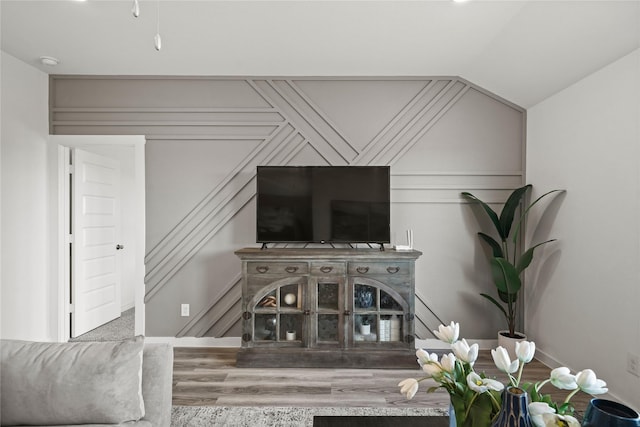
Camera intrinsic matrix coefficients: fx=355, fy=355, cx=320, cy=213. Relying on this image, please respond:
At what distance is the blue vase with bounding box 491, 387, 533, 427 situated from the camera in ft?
3.11

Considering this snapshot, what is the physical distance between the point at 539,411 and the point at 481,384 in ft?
0.46

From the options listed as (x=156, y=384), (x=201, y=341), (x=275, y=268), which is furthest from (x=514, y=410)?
(x=201, y=341)

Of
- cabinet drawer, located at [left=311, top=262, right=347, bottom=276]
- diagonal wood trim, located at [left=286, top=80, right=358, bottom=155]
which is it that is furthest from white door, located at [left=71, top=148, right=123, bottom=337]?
cabinet drawer, located at [left=311, top=262, right=347, bottom=276]

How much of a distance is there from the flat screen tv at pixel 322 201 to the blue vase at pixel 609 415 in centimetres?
229

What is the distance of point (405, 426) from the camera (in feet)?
4.35

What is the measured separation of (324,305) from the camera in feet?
9.82

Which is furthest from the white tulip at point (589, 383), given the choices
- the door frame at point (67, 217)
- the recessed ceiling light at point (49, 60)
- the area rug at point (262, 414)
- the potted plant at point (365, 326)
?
the recessed ceiling light at point (49, 60)

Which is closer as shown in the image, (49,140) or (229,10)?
(229,10)

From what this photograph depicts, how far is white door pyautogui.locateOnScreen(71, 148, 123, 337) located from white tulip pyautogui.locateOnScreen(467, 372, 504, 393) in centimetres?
393

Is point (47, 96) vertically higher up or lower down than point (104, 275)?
higher up

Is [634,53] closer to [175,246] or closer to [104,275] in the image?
[175,246]

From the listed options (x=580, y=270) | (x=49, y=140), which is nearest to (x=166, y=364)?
(x=580, y=270)

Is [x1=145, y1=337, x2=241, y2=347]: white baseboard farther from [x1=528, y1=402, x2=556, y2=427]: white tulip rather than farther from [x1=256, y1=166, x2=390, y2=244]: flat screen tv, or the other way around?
[x1=528, y1=402, x2=556, y2=427]: white tulip

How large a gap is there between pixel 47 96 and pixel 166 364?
3.34 meters
